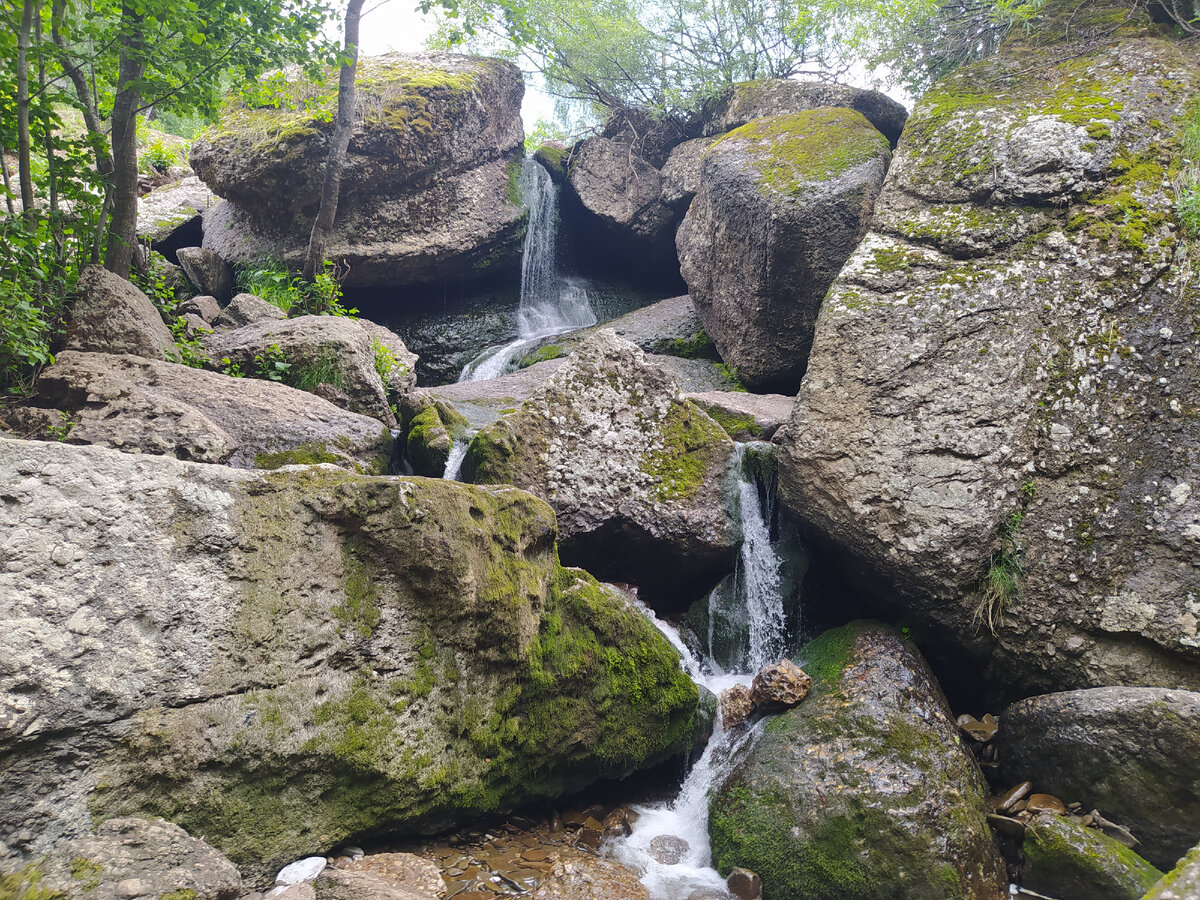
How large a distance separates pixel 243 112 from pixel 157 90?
261 inches

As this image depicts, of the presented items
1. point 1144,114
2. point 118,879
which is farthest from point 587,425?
point 1144,114

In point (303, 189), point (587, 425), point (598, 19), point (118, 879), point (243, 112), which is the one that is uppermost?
point (598, 19)

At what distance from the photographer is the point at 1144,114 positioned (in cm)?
629

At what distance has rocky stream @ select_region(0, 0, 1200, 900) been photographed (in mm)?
2967

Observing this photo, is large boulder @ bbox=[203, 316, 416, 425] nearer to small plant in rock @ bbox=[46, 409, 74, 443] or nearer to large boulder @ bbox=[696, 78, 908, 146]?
small plant in rock @ bbox=[46, 409, 74, 443]

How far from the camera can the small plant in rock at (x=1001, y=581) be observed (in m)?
5.01

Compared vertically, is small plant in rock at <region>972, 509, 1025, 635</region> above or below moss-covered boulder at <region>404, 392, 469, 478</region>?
below

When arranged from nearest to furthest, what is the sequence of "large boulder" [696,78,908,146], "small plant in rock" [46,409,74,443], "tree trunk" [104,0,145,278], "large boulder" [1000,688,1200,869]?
"large boulder" [1000,688,1200,869] → "small plant in rock" [46,409,74,443] → "tree trunk" [104,0,145,278] → "large boulder" [696,78,908,146]

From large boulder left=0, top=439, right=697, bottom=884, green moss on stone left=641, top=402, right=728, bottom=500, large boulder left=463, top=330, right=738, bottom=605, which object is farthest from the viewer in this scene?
green moss on stone left=641, top=402, right=728, bottom=500

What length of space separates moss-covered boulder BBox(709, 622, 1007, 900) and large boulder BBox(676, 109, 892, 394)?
5.60 meters

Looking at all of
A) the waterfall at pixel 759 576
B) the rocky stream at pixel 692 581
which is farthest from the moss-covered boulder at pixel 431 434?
the waterfall at pixel 759 576

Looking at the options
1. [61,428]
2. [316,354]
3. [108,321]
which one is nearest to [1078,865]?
[61,428]

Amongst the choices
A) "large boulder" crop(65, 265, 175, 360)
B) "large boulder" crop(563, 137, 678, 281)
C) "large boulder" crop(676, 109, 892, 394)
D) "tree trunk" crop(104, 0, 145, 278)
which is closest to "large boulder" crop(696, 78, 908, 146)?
"large boulder" crop(676, 109, 892, 394)

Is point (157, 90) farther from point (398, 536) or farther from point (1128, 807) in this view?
point (1128, 807)
